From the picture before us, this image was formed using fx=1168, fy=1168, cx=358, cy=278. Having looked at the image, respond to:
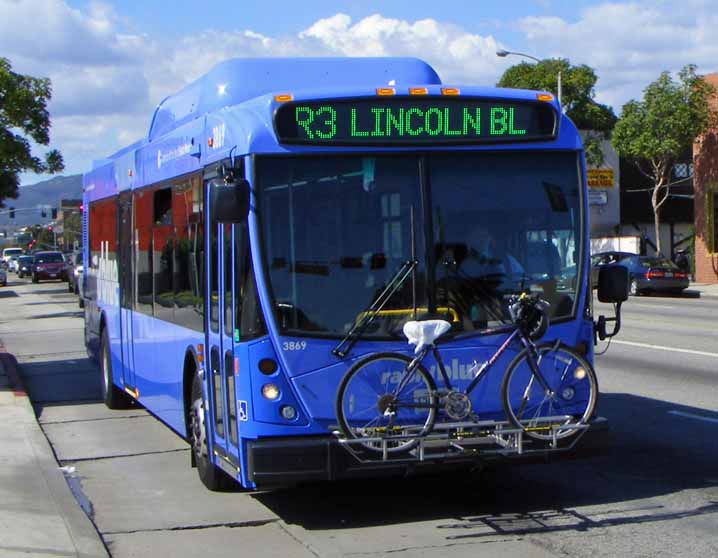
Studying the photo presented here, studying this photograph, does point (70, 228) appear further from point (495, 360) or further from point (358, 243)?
point (495, 360)

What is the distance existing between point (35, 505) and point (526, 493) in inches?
144

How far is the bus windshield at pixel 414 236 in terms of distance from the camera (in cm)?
757

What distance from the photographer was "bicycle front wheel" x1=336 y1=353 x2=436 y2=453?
24.3 ft

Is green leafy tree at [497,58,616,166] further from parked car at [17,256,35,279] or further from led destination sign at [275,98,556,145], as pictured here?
led destination sign at [275,98,556,145]

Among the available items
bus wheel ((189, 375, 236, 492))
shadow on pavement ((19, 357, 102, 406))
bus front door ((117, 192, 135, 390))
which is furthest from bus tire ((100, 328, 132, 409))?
bus wheel ((189, 375, 236, 492))

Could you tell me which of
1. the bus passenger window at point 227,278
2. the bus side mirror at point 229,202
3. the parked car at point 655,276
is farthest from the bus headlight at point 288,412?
the parked car at point 655,276

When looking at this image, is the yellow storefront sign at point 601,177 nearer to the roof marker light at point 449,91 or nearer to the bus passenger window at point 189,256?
the bus passenger window at point 189,256

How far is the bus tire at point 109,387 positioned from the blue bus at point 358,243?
18.9ft

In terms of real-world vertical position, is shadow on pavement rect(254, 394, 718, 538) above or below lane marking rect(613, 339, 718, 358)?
below

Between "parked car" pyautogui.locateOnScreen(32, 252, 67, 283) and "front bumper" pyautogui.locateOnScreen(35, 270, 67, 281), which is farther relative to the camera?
"front bumper" pyautogui.locateOnScreen(35, 270, 67, 281)

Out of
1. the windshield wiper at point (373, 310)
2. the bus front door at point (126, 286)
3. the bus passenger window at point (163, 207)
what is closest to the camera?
the windshield wiper at point (373, 310)

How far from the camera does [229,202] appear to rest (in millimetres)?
7305

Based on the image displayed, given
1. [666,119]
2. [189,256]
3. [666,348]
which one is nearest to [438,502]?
[189,256]

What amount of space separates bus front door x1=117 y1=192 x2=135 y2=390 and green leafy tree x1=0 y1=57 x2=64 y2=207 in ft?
80.5
